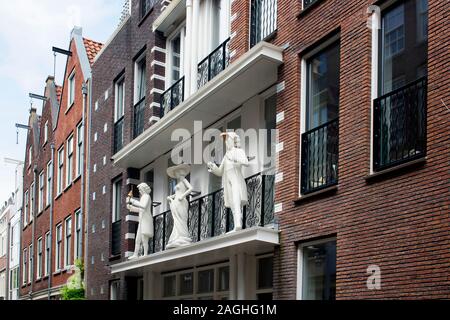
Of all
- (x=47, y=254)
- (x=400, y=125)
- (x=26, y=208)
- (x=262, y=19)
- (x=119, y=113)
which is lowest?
(x=47, y=254)

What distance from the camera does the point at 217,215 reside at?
15.1 m

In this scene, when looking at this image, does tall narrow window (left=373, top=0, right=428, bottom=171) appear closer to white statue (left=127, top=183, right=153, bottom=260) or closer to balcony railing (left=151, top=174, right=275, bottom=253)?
balcony railing (left=151, top=174, right=275, bottom=253)

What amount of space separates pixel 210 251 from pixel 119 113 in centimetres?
911

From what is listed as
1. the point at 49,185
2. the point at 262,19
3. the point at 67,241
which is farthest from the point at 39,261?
the point at 262,19

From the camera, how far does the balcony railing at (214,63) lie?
15.8 metres

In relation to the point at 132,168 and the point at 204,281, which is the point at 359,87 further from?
the point at 132,168

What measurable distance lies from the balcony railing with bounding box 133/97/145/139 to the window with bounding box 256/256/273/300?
6.84 metres

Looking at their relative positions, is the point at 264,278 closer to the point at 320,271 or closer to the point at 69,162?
the point at 320,271

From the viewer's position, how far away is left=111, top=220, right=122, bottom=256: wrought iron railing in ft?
67.4

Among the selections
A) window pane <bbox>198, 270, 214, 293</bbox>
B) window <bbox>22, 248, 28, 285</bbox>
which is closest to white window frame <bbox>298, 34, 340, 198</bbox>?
window pane <bbox>198, 270, 214, 293</bbox>

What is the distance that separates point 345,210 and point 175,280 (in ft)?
26.8

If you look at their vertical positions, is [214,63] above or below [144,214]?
above

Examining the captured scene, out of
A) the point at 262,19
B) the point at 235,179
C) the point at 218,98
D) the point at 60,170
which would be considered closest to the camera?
the point at 235,179
